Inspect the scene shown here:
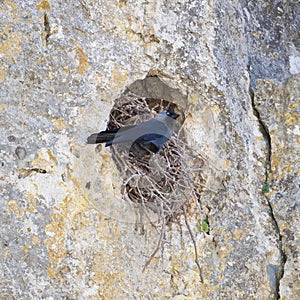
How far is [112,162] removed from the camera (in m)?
2.19

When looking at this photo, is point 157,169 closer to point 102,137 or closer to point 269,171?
point 102,137

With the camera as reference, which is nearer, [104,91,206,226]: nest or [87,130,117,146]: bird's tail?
[87,130,117,146]: bird's tail

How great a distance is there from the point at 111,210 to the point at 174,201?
263 mm

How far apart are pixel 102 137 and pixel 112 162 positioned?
15 cm

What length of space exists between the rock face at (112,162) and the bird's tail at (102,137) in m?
0.03

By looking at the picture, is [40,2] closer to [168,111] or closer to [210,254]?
[168,111]

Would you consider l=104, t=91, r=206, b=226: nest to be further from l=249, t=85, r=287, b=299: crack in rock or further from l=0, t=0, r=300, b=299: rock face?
l=249, t=85, r=287, b=299: crack in rock

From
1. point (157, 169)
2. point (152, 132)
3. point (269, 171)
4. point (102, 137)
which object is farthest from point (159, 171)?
point (269, 171)

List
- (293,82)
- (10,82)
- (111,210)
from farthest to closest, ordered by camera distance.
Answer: (293,82), (111,210), (10,82)

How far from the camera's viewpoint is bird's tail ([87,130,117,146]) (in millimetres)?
2062

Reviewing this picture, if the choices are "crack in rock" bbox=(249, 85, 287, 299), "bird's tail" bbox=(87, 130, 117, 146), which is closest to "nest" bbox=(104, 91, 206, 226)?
"bird's tail" bbox=(87, 130, 117, 146)

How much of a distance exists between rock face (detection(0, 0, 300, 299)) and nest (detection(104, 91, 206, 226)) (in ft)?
0.17

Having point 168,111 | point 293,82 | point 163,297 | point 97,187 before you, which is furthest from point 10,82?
point 293,82

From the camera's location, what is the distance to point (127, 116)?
7.80ft
